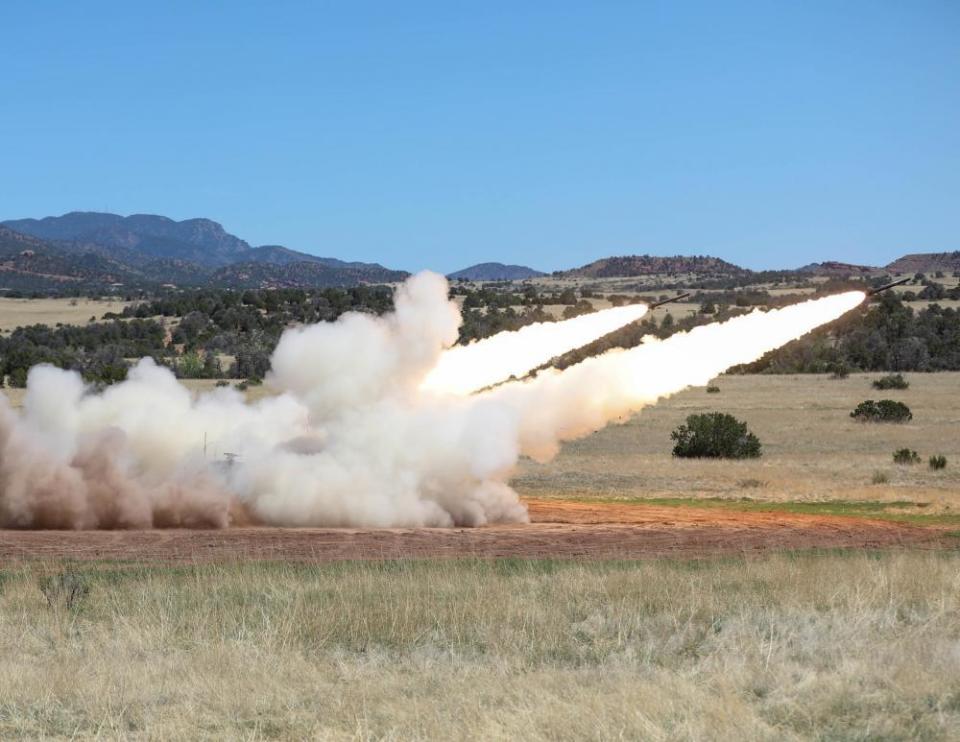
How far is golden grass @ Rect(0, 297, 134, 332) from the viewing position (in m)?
120

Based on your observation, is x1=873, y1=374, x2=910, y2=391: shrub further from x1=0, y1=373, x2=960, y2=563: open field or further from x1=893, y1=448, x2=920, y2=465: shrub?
x1=893, y1=448, x2=920, y2=465: shrub

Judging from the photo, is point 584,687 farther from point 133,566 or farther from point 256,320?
point 256,320

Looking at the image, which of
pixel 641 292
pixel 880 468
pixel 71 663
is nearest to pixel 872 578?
pixel 71 663

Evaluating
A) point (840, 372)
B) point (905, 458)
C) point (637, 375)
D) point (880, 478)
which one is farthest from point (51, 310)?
point (637, 375)

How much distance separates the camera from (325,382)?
33.4 metres

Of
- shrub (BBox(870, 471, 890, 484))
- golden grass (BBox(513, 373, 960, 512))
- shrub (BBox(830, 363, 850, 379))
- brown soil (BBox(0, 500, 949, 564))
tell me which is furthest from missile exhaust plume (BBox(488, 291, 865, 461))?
shrub (BBox(830, 363, 850, 379))

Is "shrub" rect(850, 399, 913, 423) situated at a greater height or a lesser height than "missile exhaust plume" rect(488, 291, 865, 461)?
lesser

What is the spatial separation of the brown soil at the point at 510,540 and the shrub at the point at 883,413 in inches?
1164

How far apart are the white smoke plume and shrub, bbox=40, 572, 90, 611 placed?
9.05m

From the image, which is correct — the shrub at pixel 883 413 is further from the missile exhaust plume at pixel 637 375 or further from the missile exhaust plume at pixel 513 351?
the missile exhaust plume at pixel 513 351

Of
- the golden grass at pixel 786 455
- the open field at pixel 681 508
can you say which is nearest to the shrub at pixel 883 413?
the golden grass at pixel 786 455

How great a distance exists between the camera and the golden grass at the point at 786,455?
3938cm

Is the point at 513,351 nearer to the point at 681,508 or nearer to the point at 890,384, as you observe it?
the point at 681,508

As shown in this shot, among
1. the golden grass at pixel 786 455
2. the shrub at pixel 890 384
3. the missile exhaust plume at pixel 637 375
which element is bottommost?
the golden grass at pixel 786 455
